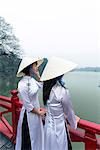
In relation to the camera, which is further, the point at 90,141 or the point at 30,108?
the point at 30,108

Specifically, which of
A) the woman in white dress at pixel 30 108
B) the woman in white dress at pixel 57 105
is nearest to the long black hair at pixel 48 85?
the woman in white dress at pixel 57 105

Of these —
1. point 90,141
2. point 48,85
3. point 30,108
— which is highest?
point 48,85

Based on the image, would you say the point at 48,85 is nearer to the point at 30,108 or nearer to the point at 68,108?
the point at 68,108

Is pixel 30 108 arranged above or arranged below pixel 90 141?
above

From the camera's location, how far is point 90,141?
1.13 metres

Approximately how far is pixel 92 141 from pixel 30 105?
1.40 ft

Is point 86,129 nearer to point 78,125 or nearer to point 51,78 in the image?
point 78,125

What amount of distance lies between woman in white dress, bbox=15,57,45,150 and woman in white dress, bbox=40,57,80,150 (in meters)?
0.20

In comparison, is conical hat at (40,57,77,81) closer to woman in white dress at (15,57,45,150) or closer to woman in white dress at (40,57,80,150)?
woman in white dress at (40,57,80,150)

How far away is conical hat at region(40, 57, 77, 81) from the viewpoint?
102 cm

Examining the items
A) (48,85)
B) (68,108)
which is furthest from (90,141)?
(48,85)

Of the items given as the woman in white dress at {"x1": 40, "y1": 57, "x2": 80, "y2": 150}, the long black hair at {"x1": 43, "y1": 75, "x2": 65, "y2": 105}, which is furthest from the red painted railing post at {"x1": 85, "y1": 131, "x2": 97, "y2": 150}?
the long black hair at {"x1": 43, "y1": 75, "x2": 65, "y2": 105}

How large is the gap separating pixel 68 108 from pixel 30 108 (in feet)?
1.12

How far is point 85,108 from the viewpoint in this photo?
33.7 ft
